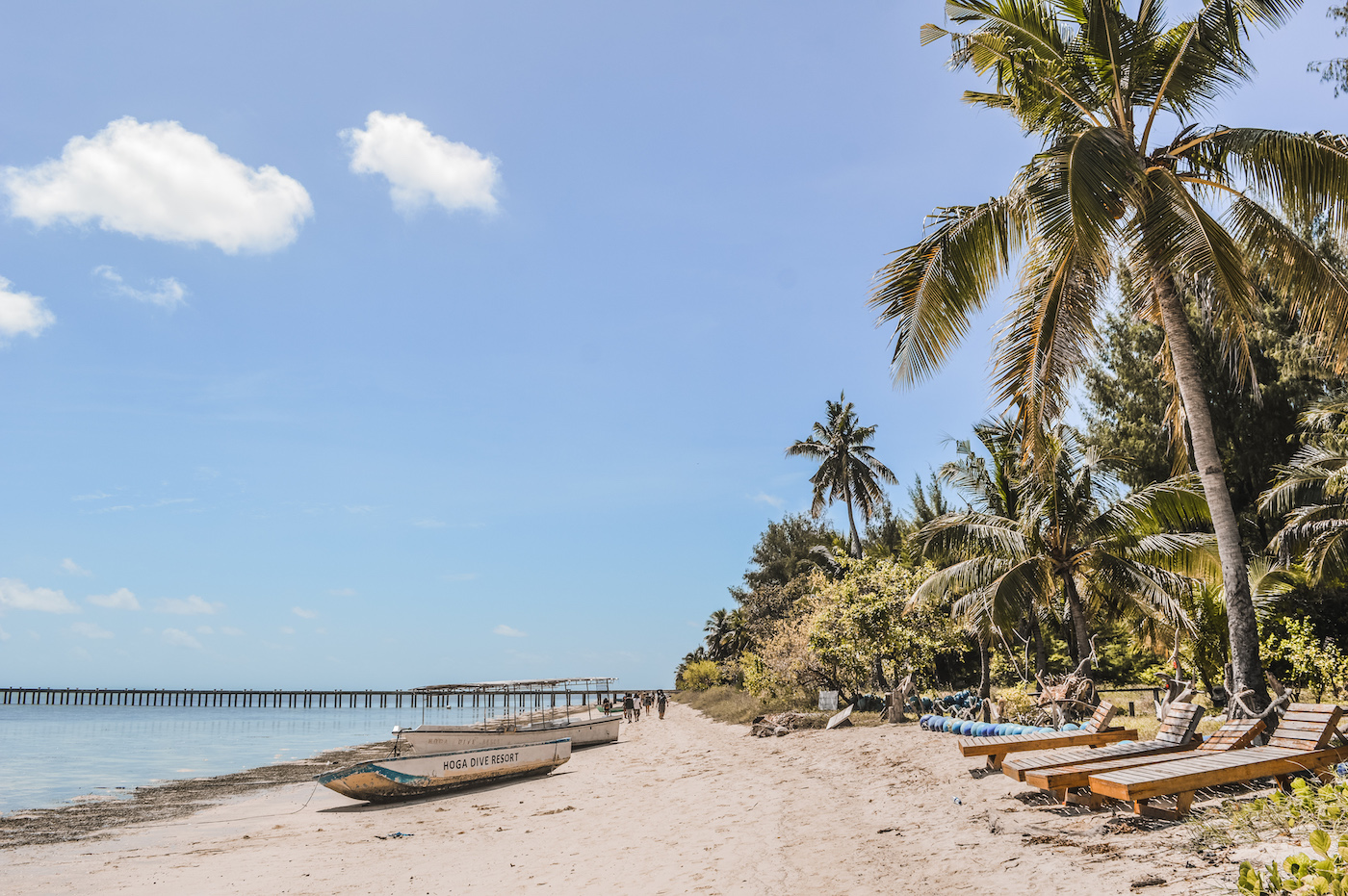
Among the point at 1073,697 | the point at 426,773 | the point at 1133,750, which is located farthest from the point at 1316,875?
the point at 426,773

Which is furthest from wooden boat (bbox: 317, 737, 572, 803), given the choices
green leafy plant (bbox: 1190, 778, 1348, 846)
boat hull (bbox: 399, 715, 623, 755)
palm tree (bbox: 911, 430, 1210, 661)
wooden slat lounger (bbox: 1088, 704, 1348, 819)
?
green leafy plant (bbox: 1190, 778, 1348, 846)

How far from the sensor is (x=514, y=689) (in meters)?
31.5

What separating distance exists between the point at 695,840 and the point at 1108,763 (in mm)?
4826

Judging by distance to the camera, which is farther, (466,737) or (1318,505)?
(466,737)

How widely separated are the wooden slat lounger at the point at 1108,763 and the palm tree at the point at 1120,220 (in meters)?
0.94

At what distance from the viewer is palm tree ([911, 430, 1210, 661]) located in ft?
54.2

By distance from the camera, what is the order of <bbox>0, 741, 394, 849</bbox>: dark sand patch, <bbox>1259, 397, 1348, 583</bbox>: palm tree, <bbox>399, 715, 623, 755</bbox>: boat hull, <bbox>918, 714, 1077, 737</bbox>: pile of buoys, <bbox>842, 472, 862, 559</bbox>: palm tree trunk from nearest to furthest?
<bbox>918, 714, 1077, 737</bbox>: pile of buoys
<bbox>0, 741, 394, 849</bbox>: dark sand patch
<bbox>1259, 397, 1348, 583</bbox>: palm tree
<bbox>399, 715, 623, 755</bbox>: boat hull
<bbox>842, 472, 862, 559</bbox>: palm tree trunk

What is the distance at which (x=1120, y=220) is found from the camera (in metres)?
9.96

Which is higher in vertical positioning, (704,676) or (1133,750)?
(1133,750)

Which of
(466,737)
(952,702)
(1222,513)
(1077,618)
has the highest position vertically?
(1222,513)

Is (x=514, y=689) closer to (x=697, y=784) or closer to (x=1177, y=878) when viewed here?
(x=697, y=784)

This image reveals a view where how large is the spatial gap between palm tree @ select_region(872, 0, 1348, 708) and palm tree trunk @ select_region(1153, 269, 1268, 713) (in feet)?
0.07

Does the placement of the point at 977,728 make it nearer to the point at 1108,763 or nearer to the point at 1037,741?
the point at 1037,741

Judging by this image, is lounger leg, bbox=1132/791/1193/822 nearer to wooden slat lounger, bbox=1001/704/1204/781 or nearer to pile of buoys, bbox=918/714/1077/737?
wooden slat lounger, bbox=1001/704/1204/781
